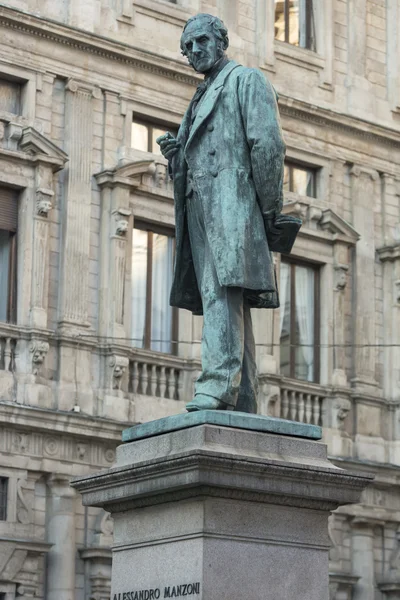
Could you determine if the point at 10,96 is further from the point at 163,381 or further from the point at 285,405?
the point at 285,405

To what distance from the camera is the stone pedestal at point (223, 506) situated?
29.4 ft

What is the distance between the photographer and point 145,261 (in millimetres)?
25516

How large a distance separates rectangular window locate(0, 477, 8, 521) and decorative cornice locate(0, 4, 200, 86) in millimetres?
6401

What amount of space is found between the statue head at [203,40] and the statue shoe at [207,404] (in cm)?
198

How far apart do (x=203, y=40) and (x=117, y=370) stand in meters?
14.6

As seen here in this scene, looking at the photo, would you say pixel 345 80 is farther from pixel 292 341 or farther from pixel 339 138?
pixel 292 341

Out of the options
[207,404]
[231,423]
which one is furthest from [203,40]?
[231,423]

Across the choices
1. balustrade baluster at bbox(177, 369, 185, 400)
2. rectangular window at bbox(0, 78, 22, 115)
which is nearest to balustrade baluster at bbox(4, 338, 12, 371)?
balustrade baluster at bbox(177, 369, 185, 400)

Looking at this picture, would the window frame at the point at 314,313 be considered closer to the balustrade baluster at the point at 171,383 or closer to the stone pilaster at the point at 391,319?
the stone pilaster at the point at 391,319

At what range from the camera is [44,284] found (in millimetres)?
24062

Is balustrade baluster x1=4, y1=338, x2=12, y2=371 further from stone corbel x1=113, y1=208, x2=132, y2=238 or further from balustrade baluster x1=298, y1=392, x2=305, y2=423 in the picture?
balustrade baluster x1=298, y1=392, x2=305, y2=423

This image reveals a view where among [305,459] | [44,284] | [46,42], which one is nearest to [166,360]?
[44,284]

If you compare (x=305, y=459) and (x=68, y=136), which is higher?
(x=68, y=136)

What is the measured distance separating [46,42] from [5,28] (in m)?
0.68
